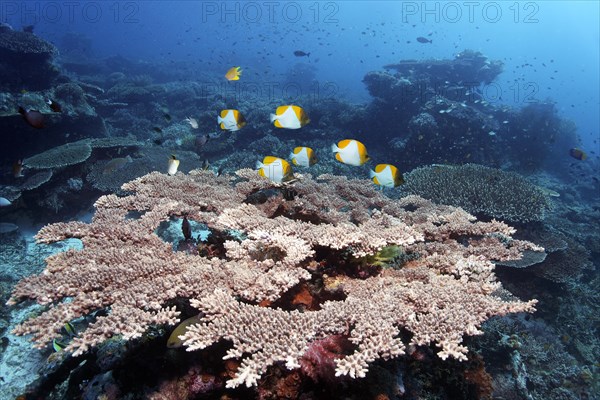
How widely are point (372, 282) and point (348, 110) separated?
14.2m

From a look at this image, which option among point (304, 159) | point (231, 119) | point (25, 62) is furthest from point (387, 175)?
point (25, 62)

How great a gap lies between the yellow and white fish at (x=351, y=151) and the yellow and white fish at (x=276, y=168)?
640 millimetres

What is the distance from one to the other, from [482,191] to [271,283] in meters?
6.49

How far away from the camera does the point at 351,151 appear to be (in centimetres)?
415

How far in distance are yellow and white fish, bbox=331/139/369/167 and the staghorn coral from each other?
4.01 m

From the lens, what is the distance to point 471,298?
8.93ft

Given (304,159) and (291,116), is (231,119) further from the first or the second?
(304,159)

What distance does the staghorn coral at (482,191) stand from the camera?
718 centimetres

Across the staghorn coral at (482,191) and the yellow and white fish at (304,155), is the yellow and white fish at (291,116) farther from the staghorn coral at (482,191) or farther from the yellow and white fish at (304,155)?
the staghorn coral at (482,191)

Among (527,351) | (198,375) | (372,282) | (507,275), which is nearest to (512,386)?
(527,351)

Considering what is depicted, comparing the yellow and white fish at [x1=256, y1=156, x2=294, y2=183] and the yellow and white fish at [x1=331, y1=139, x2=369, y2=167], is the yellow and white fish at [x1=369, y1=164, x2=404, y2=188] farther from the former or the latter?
the yellow and white fish at [x1=256, y1=156, x2=294, y2=183]

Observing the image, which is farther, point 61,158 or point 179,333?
point 61,158

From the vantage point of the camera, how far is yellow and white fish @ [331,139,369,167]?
409cm

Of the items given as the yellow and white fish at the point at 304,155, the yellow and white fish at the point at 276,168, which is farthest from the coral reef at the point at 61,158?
the yellow and white fish at the point at 304,155
